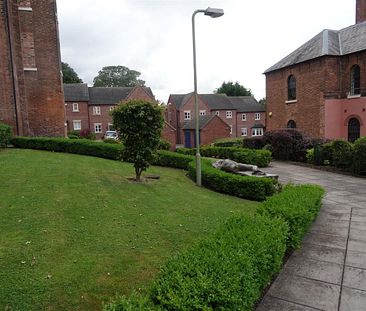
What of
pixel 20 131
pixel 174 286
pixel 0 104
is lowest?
pixel 174 286

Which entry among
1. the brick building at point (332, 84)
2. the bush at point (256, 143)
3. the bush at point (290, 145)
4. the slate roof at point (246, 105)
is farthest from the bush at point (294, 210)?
the slate roof at point (246, 105)

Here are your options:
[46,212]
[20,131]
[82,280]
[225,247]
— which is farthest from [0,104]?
[225,247]

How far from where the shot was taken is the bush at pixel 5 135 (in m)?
15.0

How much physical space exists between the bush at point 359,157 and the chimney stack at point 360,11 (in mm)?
18686

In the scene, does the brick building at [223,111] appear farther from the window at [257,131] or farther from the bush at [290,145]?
the bush at [290,145]

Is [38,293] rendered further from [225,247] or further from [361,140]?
[361,140]

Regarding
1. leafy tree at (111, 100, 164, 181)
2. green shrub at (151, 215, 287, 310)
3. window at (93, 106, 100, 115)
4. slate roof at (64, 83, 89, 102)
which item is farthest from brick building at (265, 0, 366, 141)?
slate roof at (64, 83, 89, 102)

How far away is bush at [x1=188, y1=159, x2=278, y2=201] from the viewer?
30.5 ft

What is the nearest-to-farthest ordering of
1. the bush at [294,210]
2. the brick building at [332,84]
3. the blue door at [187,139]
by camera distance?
1. the bush at [294,210]
2. the brick building at [332,84]
3. the blue door at [187,139]

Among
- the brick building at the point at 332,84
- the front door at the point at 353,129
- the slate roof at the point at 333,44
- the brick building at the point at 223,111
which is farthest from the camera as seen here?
the brick building at the point at 223,111

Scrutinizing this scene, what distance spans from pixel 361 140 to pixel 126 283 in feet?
41.6

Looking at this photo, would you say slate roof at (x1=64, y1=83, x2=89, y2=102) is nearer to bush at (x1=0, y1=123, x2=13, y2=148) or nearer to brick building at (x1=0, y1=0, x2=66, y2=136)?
brick building at (x1=0, y1=0, x2=66, y2=136)

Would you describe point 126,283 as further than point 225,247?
Yes

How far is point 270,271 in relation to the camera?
3963 millimetres
